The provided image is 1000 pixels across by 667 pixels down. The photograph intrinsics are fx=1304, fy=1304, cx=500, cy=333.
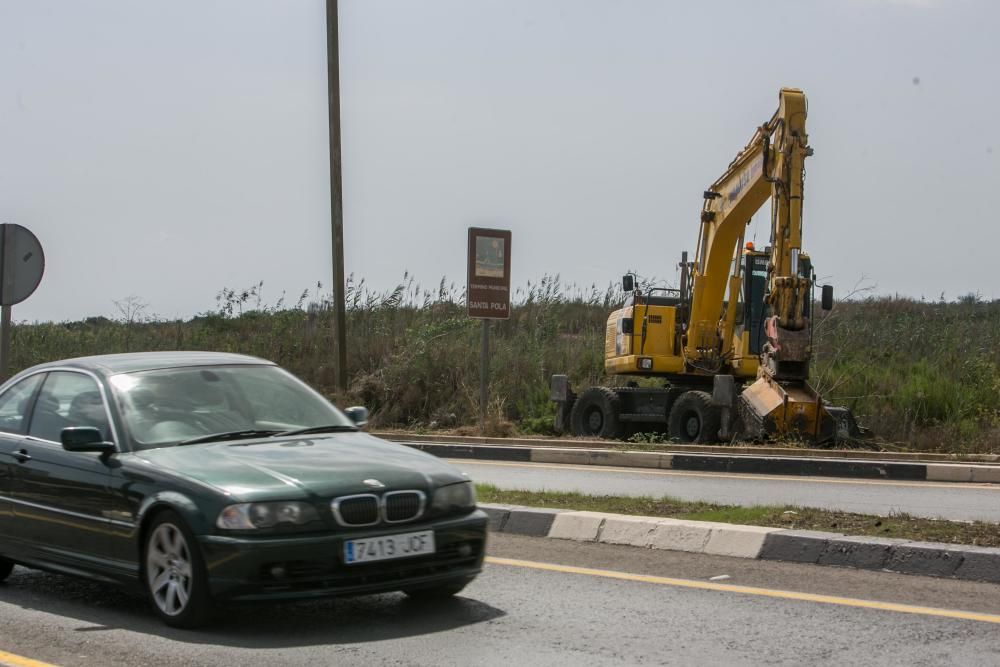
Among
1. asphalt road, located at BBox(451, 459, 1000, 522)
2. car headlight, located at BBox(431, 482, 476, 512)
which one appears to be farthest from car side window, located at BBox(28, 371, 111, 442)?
asphalt road, located at BBox(451, 459, 1000, 522)

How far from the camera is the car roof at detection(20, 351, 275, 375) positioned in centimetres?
736

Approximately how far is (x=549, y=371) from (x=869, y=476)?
453 inches

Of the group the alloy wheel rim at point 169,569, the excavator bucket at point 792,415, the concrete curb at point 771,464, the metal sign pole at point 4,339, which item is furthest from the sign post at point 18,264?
the excavator bucket at point 792,415

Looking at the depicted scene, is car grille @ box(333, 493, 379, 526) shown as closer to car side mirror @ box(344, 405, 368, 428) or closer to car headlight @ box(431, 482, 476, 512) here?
car headlight @ box(431, 482, 476, 512)

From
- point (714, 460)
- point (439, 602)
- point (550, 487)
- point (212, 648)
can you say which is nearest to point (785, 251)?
point (714, 460)

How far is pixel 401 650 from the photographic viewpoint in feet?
18.9

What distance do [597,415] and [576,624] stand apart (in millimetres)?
16863

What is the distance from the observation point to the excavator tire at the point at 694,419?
20.2m

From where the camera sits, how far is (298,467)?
6.25 metres

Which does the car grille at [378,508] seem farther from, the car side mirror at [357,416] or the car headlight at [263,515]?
the car side mirror at [357,416]

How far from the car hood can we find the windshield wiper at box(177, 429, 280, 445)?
0.26 ft

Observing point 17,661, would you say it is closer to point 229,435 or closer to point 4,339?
point 229,435

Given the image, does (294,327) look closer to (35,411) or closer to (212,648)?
(35,411)

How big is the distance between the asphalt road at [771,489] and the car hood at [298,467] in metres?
5.21
